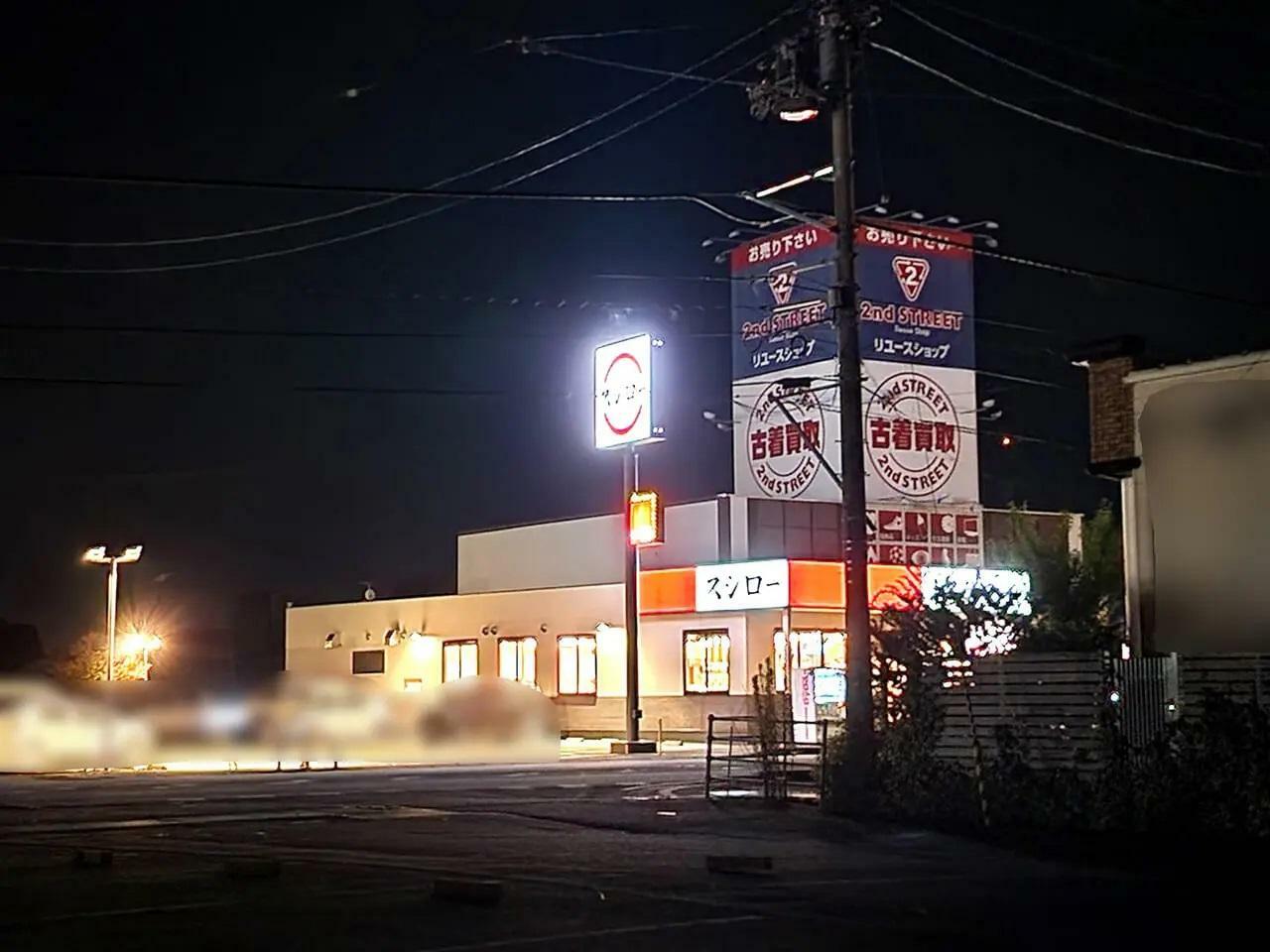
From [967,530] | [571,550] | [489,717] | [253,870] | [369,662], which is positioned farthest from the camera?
[369,662]

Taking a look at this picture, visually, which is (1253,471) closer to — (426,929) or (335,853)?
(335,853)

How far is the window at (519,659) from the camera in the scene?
54938 millimetres

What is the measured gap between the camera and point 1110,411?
25.7 metres

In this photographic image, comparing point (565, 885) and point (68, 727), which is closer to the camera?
point (565, 885)

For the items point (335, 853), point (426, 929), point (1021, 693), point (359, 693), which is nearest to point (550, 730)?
point (359, 693)

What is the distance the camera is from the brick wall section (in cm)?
2538

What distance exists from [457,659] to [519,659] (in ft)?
11.2

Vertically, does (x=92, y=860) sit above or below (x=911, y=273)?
below

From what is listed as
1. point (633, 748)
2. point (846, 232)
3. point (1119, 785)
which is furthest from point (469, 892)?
point (633, 748)

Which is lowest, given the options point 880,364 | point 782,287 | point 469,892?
point 469,892

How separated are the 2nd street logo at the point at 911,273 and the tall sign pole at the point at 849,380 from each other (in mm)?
21534

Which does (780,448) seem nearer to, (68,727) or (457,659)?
(457,659)

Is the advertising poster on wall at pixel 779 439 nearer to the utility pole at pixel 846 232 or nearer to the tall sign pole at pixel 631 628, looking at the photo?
the tall sign pole at pixel 631 628

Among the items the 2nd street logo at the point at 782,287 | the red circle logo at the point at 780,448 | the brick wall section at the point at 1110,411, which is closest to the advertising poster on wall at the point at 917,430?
the red circle logo at the point at 780,448
